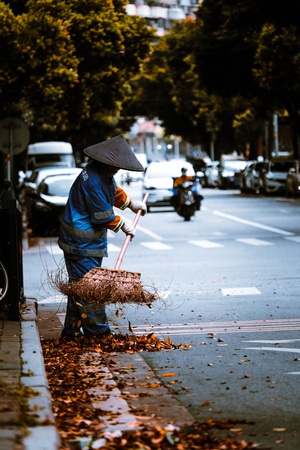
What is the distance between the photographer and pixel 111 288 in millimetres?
10273

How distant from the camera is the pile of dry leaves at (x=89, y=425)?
21.9ft

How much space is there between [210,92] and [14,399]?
49.9 metres

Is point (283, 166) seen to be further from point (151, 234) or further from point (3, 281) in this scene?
point (3, 281)

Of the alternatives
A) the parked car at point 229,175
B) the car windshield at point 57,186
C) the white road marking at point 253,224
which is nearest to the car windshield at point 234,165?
the parked car at point 229,175

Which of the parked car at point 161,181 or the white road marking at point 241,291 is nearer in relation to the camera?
the white road marking at point 241,291

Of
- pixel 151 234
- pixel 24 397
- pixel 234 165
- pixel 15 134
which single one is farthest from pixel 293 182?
pixel 24 397

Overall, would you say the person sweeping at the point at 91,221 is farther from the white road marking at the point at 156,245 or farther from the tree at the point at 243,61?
the tree at the point at 243,61

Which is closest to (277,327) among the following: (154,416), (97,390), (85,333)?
(85,333)

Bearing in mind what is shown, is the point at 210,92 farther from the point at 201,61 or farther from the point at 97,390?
the point at 97,390

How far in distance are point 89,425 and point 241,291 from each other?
342 inches

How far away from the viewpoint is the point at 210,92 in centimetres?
5672

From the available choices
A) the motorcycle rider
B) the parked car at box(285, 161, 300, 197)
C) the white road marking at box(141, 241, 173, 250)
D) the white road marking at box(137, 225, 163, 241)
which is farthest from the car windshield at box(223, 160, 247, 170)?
the white road marking at box(141, 241, 173, 250)

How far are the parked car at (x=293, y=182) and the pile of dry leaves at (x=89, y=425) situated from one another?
37591 millimetres

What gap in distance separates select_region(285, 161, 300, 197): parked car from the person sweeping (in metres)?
36.8
